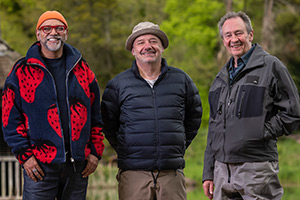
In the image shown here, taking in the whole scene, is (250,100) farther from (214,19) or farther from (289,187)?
(214,19)

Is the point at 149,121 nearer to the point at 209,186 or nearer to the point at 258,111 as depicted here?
the point at 209,186

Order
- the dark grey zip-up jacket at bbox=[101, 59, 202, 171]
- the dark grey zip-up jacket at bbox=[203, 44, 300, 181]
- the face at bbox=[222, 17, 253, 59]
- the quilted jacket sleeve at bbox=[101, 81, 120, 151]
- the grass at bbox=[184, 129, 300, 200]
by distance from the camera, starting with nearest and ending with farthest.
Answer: the dark grey zip-up jacket at bbox=[203, 44, 300, 181] < the face at bbox=[222, 17, 253, 59] < the dark grey zip-up jacket at bbox=[101, 59, 202, 171] < the quilted jacket sleeve at bbox=[101, 81, 120, 151] < the grass at bbox=[184, 129, 300, 200]

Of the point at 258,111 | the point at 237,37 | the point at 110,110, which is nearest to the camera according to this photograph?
the point at 258,111

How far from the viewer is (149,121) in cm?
390

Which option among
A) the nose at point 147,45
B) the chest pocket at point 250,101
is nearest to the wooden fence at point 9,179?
the nose at point 147,45

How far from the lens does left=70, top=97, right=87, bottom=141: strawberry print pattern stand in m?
3.67

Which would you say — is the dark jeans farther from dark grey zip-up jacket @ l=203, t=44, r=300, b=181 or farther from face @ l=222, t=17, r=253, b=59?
face @ l=222, t=17, r=253, b=59

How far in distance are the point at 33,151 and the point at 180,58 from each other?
25190mm

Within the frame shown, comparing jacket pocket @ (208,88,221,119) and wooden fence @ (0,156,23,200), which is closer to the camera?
jacket pocket @ (208,88,221,119)

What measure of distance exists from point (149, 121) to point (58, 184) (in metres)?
0.85

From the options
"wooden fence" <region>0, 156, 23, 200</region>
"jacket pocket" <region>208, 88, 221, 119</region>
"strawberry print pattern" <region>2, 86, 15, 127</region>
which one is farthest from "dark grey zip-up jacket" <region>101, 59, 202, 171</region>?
"wooden fence" <region>0, 156, 23, 200</region>

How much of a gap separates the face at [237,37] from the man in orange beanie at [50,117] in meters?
1.15

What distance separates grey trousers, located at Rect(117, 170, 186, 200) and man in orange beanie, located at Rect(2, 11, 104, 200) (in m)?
0.39

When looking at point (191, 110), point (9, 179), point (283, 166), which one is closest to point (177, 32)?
point (283, 166)
